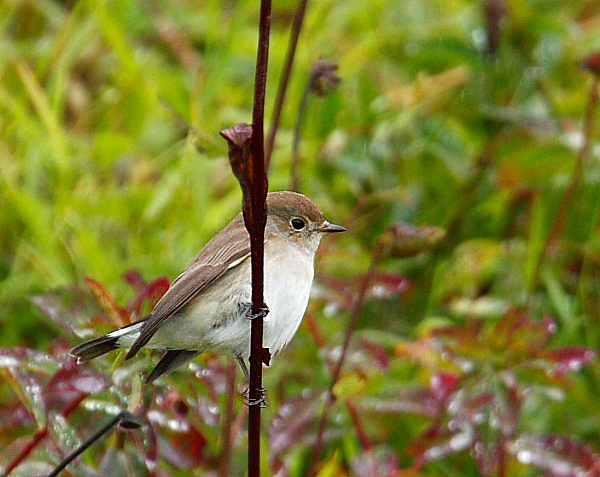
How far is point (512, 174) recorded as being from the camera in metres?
4.48

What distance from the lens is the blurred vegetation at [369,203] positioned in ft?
9.68

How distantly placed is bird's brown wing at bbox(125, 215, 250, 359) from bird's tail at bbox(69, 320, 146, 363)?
5 centimetres

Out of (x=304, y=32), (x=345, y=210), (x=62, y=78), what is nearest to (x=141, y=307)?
(x=345, y=210)

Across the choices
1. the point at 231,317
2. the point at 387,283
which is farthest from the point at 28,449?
the point at 387,283

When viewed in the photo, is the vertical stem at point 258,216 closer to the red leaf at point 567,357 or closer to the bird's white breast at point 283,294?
the bird's white breast at point 283,294

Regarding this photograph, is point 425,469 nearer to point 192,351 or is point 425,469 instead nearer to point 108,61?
point 192,351

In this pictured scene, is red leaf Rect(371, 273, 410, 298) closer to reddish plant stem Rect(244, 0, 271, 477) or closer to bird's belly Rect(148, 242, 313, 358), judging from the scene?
bird's belly Rect(148, 242, 313, 358)

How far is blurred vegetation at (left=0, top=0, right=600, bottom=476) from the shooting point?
295 cm

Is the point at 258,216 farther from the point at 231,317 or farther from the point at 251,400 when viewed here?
the point at 231,317

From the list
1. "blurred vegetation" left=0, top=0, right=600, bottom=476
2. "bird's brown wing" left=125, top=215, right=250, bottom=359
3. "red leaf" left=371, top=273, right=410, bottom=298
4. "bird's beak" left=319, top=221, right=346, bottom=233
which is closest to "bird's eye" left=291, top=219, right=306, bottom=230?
"bird's beak" left=319, top=221, right=346, bottom=233

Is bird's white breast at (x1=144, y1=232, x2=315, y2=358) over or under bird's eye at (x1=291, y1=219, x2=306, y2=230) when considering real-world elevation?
under

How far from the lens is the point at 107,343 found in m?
2.33

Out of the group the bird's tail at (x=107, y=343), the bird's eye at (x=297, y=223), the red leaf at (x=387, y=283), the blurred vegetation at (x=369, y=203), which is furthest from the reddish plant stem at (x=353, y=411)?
the bird's tail at (x=107, y=343)

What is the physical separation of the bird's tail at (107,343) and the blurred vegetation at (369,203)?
27 cm
